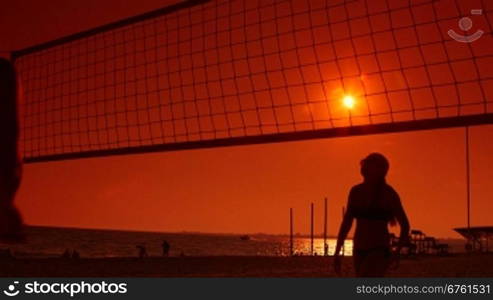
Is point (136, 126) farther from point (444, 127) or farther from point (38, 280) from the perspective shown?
point (38, 280)

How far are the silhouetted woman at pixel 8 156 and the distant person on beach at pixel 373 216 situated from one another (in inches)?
113

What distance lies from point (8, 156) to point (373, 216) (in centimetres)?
295

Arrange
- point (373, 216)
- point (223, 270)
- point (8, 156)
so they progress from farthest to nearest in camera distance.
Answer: point (223, 270) → point (373, 216) → point (8, 156)

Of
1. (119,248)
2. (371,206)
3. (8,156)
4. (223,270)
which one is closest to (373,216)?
(371,206)

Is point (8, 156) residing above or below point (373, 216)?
below

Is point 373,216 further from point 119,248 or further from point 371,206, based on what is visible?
point 119,248

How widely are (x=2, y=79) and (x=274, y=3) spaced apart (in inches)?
230

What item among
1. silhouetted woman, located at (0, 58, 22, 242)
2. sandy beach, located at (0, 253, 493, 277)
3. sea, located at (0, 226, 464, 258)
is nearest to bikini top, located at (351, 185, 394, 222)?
silhouetted woman, located at (0, 58, 22, 242)

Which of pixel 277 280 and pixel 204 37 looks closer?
pixel 277 280

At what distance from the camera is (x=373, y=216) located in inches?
139

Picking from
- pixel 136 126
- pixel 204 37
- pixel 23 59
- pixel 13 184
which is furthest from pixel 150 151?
pixel 13 184

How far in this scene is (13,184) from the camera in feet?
2.52

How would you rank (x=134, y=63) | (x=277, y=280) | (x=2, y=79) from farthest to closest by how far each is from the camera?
1. (x=134, y=63)
2. (x=277, y=280)
3. (x=2, y=79)

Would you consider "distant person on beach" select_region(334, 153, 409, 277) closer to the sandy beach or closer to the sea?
the sandy beach
